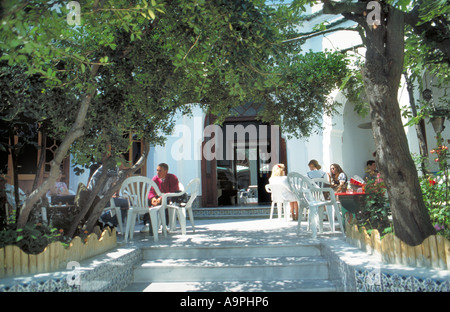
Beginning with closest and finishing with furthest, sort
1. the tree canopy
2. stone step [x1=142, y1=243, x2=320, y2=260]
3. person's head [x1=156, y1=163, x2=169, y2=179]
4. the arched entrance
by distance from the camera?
the tree canopy
stone step [x1=142, y1=243, x2=320, y2=260]
person's head [x1=156, y1=163, x2=169, y2=179]
the arched entrance

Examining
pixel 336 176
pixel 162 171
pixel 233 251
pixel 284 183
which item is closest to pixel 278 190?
pixel 284 183

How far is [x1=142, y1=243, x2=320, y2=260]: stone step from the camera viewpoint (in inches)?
161

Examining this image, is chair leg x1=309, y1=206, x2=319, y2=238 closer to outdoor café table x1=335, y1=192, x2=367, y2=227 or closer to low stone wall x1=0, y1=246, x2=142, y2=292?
outdoor café table x1=335, y1=192, x2=367, y2=227

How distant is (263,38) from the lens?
3.01 metres

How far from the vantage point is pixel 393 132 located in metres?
2.98

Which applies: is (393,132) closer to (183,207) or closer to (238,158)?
(183,207)

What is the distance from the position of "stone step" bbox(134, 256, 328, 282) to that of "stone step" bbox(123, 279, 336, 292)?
82mm

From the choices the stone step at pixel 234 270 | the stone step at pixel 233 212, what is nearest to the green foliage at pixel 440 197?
the stone step at pixel 234 270

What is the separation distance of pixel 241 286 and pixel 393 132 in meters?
2.01

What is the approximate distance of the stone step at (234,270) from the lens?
362 centimetres

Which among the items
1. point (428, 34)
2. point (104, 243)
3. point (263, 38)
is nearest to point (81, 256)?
point (104, 243)

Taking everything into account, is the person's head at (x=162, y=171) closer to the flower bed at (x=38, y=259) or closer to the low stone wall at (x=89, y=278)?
the low stone wall at (x=89, y=278)

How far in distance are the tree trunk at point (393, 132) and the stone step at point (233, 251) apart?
1.31 metres

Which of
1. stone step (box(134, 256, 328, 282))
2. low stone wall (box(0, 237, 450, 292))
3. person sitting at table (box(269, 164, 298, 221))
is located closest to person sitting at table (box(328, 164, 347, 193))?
person sitting at table (box(269, 164, 298, 221))
